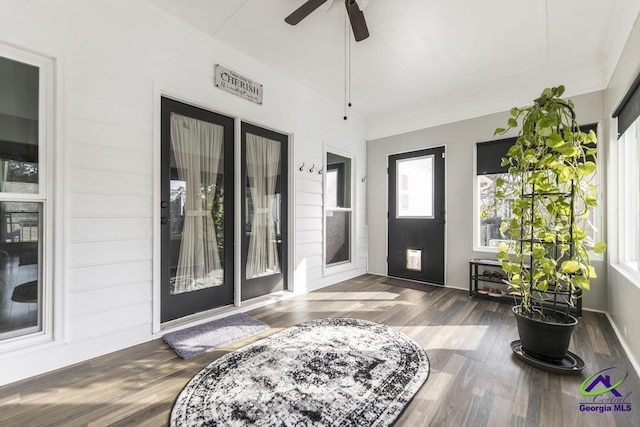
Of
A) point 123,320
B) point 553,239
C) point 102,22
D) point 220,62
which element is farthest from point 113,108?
point 553,239

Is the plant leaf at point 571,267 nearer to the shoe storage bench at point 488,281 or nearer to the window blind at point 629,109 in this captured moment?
the window blind at point 629,109

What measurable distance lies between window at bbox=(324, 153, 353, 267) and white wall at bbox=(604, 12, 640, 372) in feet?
10.3

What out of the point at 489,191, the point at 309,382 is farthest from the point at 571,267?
the point at 489,191

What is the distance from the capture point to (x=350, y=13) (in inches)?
85.7

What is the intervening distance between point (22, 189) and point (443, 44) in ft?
12.4

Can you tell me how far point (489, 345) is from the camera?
2.37 meters

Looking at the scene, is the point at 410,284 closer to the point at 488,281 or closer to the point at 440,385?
the point at 488,281

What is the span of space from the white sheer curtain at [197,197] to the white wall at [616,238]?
3.52 metres

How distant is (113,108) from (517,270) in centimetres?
336

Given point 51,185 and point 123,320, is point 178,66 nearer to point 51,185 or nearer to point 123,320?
point 51,185

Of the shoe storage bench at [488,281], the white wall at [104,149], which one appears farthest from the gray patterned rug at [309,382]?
the shoe storage bench at [488,281]

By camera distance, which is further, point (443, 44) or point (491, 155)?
point (491, 155)

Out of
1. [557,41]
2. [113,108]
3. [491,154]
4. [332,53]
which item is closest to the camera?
[113,108]

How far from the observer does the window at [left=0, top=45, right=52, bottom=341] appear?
1.88 m
